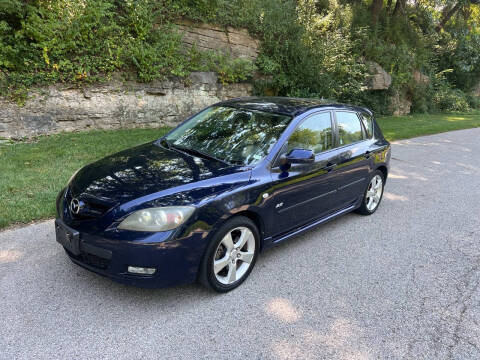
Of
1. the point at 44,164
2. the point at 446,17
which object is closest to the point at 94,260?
the point at 44,164

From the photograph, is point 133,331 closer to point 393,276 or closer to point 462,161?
point 393,276

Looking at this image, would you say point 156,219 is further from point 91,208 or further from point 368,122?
point 368,122

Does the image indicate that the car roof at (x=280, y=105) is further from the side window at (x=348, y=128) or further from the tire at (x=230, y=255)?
the tire at (x=230, y=255)

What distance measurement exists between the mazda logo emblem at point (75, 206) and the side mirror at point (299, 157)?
1895 mm

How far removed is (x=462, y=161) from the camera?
896cm

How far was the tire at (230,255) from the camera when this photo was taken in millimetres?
3023

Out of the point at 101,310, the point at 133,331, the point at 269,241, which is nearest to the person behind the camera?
the point at 133,331

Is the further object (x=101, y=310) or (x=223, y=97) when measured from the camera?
(x=223, y=97)

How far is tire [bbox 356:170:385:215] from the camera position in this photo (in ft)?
16.7

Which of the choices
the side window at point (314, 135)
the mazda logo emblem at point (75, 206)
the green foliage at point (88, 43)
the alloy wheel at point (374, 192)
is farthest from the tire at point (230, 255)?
the green foliage at point (88, 43)

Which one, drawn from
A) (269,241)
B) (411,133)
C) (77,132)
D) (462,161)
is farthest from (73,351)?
(411,133)

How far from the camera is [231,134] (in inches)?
154

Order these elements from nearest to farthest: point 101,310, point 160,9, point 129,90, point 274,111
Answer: point 101,310
point 274,111
point 129,90
point 160,9

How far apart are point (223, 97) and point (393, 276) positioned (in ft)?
28.6
